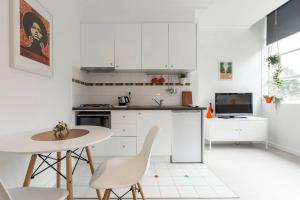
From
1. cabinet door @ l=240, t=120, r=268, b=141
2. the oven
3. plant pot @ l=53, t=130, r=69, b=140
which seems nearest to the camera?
plant pot @ l=53, t=130, r=69, b=140

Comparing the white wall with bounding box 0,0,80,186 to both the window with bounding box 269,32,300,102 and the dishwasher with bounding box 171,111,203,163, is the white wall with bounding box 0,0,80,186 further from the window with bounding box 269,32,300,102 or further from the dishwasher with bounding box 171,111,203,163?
the window with bounding box 269,32,300,102

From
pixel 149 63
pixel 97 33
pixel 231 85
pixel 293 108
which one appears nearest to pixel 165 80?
pixel 149 63

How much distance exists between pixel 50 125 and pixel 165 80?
218 centimetres

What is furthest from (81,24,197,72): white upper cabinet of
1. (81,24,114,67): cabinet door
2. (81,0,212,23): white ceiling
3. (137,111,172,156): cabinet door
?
(137,111,172,156): cabinet door

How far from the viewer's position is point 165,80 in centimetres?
377

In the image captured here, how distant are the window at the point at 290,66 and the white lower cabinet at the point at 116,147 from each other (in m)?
3.30

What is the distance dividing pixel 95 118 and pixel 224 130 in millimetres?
2624

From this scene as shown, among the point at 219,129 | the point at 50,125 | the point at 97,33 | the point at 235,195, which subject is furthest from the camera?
the point at 219,129

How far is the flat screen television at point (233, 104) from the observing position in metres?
4.28

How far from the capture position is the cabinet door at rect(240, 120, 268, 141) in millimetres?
4055

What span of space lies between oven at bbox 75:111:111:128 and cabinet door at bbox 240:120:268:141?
9.03ft

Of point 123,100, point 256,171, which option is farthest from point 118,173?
point 256,171

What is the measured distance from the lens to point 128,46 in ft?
11.1

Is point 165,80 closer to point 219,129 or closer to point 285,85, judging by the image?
point 219,129
